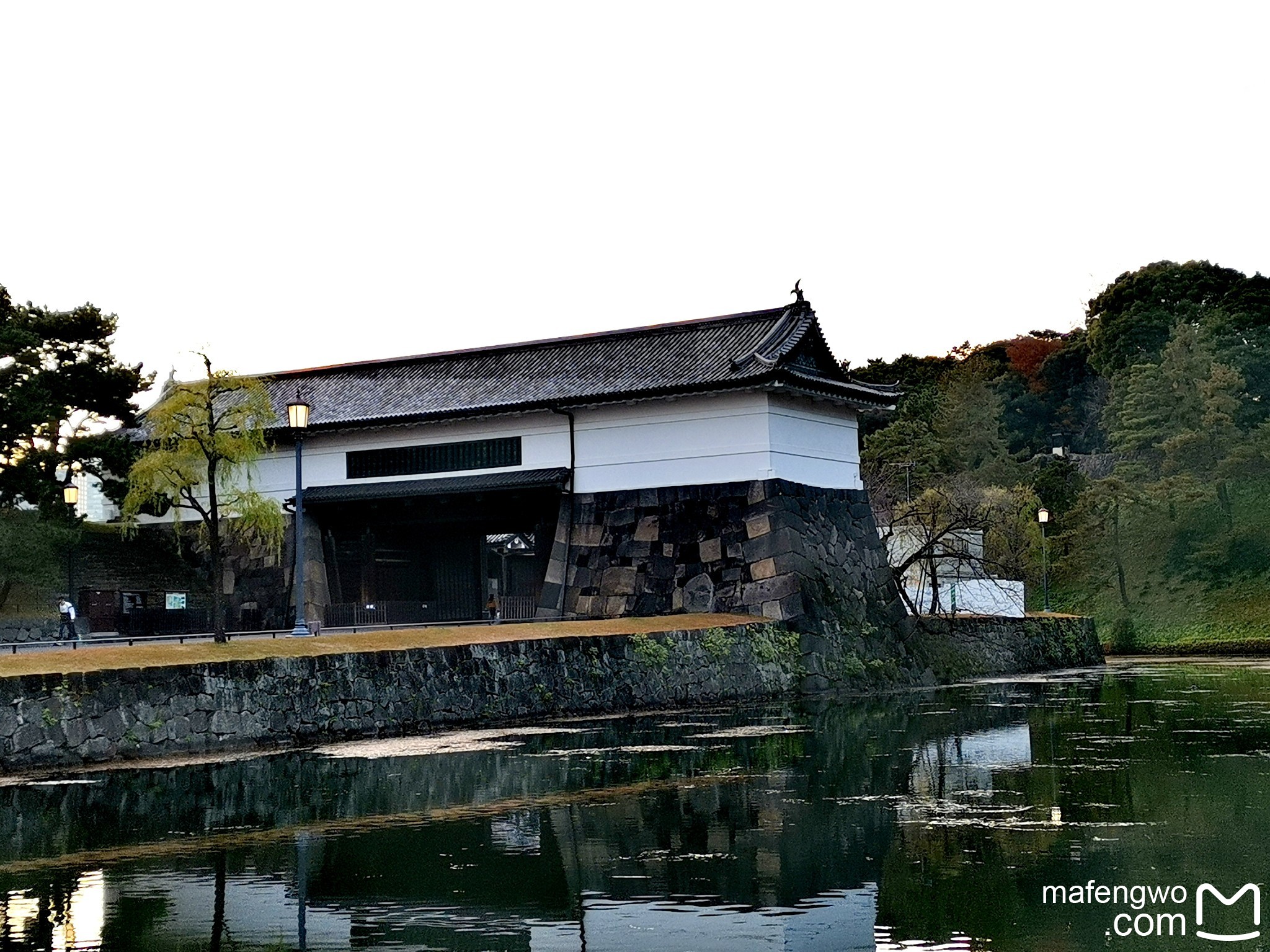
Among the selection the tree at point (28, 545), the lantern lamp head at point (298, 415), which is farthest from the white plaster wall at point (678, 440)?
the lantern lamp head at point (298, 415)

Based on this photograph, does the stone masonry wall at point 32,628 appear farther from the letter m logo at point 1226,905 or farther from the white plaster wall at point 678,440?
the letter m logo at point 1226,905

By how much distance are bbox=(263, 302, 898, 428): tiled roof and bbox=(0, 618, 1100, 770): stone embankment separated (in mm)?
5497

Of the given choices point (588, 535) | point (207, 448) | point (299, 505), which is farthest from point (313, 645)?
point (588, 535)

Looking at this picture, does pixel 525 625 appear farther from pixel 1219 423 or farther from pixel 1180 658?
pixel 1219 423

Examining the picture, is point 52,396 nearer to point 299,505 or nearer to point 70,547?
point 70,547

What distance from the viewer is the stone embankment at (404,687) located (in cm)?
1892

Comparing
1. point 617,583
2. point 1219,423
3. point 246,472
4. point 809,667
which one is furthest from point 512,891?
point 1219,423

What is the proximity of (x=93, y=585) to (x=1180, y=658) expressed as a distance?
29797 millimetres

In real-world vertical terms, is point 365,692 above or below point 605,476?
below

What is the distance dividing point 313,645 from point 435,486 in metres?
13.4

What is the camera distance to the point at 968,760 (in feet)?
55.6

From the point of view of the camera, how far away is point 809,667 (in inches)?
1214

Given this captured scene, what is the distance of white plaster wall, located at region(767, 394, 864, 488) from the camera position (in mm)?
33281

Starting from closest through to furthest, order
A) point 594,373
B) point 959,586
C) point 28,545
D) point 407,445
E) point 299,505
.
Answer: point 299,505
point 594,373
point 407,445
point 28,545
point 959,586
